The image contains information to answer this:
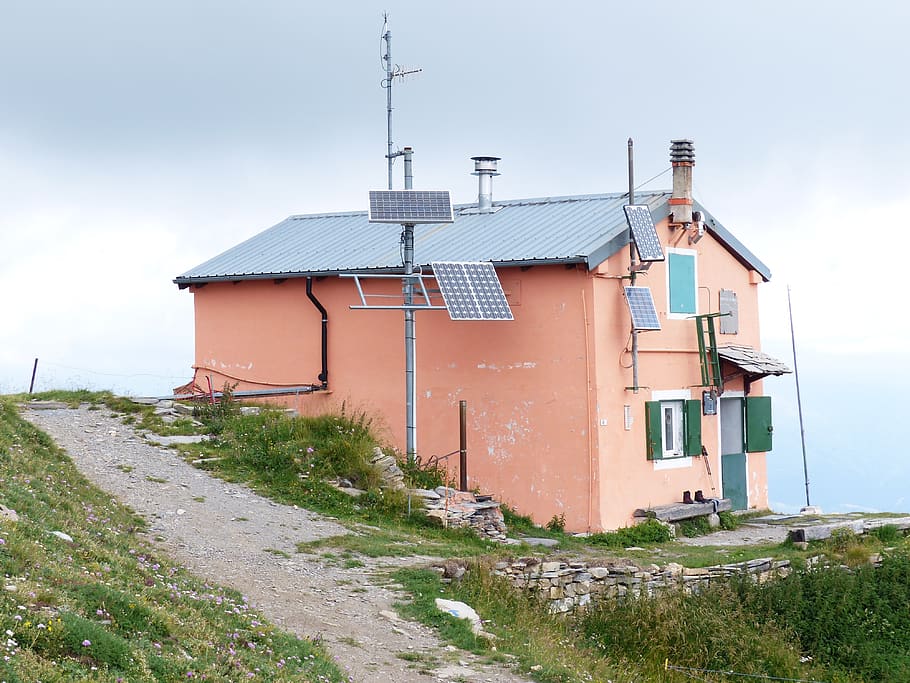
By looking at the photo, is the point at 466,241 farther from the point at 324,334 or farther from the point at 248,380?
the point at 248,380

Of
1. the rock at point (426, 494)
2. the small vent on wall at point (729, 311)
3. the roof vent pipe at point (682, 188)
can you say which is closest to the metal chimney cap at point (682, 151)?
the roof vent pipe at point (682, 188)

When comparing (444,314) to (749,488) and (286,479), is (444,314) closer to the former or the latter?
(286,479)

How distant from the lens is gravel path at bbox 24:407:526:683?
34.7ft

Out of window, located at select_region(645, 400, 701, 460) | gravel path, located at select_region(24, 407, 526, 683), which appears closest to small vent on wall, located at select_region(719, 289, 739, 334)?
window, located at select_region(645, 400, 701, 460)

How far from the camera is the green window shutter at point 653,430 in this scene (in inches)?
798

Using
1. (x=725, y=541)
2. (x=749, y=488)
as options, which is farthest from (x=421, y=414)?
(x=749, y=488)

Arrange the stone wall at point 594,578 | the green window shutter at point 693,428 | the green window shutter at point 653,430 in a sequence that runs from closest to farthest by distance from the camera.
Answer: the stone wall at point 594,578
the green window shutter at point 653,430
the green window shutter at point 693,428

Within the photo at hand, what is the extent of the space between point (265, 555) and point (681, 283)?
11.0m

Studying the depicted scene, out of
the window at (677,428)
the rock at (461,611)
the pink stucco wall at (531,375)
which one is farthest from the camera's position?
the window at (677,428)

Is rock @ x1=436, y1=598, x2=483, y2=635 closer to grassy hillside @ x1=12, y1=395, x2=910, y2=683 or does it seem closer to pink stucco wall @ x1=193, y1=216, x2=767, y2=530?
grassy hillside @ x1=12, y1=395, x2=910, y2=683

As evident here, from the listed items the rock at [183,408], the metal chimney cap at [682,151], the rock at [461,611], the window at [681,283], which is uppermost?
the metal chimney cap at [682,151]

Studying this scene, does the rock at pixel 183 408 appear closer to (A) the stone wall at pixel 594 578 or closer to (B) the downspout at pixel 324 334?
(B) the downspout at pixel 324 334

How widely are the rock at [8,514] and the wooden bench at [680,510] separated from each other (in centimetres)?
1159

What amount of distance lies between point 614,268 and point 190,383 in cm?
941
